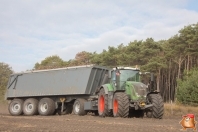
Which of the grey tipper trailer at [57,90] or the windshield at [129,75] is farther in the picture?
the grey tipper trailer at [57,90]

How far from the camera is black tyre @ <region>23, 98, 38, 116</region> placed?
20.8 metres

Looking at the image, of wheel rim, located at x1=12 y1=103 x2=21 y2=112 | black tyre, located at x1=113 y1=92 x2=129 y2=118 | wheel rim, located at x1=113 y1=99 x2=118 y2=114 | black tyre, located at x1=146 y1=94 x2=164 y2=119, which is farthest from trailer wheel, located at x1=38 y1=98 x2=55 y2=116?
black tyre, located at x1=146 y1=94 x2=164 y2=119

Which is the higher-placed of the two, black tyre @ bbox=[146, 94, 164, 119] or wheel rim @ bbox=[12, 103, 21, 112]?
black tyre @ bbox=[146, 94, 164, 119]

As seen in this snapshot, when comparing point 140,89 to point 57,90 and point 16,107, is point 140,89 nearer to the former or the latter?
point 57,90

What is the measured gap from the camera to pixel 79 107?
60.6 ft

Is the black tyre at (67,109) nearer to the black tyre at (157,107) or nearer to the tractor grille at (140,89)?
the tractor grille at (140,89)

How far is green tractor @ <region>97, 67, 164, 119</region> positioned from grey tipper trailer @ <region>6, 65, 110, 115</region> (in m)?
1.76

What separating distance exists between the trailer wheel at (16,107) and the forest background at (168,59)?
15.8 metres

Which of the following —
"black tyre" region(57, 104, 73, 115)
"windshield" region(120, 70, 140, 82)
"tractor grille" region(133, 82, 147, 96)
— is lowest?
"black tyre" region(57, 104, 73, 115)

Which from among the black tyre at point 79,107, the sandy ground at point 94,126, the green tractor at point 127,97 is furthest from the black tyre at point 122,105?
the black tyre at point 79,107

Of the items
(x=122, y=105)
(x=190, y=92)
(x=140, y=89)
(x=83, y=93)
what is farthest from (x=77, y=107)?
(x=190, y=92)

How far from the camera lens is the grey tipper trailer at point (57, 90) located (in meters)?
18.5

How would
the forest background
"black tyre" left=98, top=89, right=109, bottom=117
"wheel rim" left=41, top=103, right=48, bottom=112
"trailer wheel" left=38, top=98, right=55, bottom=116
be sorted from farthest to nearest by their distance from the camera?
the forest background → "wheel rim" left=41, top=103, right=48, bottom=112 → "trailer wheel" left=38, top=98, right=55, bottom=116 → "black tyre" left=98, top=89, right=109, bottom=117

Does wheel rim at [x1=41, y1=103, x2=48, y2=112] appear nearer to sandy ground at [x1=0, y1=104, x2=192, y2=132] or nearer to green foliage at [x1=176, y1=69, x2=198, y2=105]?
sandy ground at [x1=0, y1=104, x2=192, y2=132]
